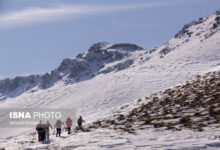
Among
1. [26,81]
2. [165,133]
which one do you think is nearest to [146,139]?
[165,133]

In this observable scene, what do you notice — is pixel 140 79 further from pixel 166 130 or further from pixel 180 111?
pixel 166 130

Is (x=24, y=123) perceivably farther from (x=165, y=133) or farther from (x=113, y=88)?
(x=165, y=133)

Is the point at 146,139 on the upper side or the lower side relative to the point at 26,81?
lower

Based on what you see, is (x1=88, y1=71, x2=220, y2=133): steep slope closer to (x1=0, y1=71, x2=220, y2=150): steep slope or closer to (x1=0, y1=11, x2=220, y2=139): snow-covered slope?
(x1=0, y1=71, x2=220, y2=150): steep slope

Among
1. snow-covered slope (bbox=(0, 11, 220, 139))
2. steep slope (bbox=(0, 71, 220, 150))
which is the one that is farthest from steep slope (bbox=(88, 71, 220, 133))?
snow-covered slope (bbox=(0, 11, 220, 139))

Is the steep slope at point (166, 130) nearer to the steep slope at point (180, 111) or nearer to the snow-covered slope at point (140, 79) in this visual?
the steep slope at point (180, 111)

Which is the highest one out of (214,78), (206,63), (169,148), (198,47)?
(198,47)

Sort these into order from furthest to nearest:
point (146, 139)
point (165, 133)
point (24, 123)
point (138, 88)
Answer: point (138, 88)
point (24, 123)
point (165, 133)
point (146, 139)

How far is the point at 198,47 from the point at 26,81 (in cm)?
12536

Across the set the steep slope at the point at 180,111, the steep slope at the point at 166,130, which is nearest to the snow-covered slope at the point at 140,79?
the steep slope at the point at 180,111

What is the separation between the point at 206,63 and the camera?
73.2 meters

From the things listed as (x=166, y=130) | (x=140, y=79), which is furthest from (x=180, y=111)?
(x=140, y=79)

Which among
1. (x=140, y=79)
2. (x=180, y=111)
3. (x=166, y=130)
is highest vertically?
(x=140, y=79)

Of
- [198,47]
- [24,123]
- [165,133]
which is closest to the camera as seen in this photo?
[165,133]
